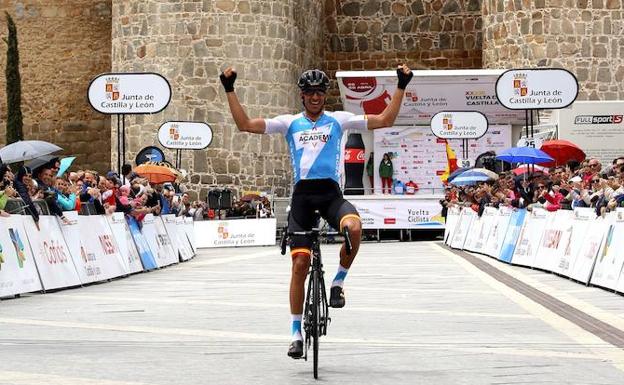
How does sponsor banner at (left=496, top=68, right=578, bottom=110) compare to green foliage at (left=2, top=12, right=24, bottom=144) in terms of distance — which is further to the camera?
green foliage at (left=2, top=12, right=24, bottom=144)

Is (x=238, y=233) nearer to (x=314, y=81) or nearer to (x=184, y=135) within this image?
(x=184, y=135)

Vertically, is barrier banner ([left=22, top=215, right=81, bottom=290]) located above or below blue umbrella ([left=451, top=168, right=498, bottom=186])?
below

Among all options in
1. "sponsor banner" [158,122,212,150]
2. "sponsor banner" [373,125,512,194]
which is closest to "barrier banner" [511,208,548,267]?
"sponsor banner" [158,122,212,150]

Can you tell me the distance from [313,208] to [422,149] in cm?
3593

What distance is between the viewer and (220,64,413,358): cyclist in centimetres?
1062

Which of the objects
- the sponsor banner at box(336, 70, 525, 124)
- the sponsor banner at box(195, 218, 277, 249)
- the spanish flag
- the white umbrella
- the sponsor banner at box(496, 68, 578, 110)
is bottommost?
the sponsor banner at box(195, 218, 277, 249)

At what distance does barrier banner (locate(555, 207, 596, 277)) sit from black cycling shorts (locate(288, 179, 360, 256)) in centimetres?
962

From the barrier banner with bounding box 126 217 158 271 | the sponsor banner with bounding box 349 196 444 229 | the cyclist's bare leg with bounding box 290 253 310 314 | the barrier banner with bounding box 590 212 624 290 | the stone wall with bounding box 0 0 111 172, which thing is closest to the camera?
the cyclist's bare leg with bounding box 290 253 310 314

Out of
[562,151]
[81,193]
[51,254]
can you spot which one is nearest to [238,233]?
[562,151]

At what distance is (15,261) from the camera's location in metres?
18.0

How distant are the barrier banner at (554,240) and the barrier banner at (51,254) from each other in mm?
6854

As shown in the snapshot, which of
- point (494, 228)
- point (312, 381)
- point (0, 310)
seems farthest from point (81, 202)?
point (312, 381)

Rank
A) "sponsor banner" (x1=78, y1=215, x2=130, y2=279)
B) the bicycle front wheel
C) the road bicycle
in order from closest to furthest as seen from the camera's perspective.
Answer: the bicycle front wheel, the road bicycle, "sponsor banner" (x1=78, y1=215, x2=130, y2=279)

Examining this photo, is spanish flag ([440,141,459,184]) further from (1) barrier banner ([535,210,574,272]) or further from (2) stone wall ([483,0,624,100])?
(1) barrier banner ([535,210,574,272])
